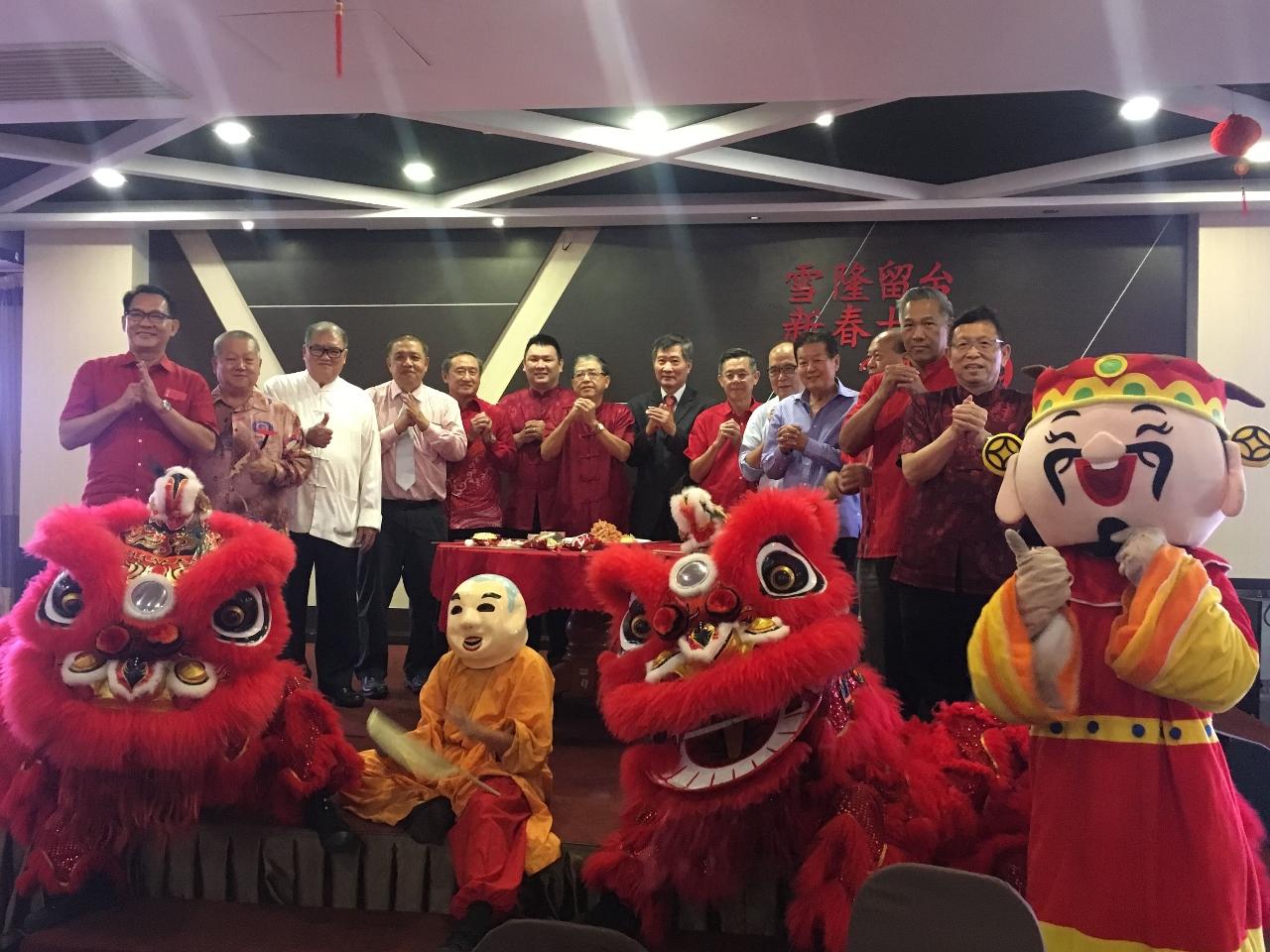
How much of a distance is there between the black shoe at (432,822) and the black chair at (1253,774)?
1.92 metres

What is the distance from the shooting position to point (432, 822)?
228 cm

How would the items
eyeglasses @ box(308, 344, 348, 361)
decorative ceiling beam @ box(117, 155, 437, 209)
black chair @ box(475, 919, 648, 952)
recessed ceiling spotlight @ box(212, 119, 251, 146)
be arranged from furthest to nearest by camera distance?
decorative ceiling beam @ box(117, 155, 437, 209), recessed ceiling spotlight @ box(212, 119, 251, 146), eyeglasses @ box(308, 344, 348, 361), black chair @ box(475, 919, 648, 952)

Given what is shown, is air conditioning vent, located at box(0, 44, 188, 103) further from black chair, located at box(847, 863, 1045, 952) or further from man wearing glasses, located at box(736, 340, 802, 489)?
black chair, located at box(847, 863, 1045, 952)

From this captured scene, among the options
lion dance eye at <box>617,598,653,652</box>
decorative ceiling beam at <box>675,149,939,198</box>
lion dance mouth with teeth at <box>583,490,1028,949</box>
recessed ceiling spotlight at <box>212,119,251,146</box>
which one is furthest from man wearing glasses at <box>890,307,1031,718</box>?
recessed ceiling spotlight at <box>212,119,251,146</box>

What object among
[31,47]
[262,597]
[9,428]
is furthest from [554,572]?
[9,428]

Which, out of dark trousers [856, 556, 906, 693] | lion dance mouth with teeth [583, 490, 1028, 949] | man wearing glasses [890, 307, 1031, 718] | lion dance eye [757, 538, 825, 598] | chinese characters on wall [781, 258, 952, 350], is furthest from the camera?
chinese characters on wall [781, 258, 952, 350]

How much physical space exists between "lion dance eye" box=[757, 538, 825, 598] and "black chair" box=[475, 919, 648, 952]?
922 mm

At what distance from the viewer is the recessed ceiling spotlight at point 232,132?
14.4 feet

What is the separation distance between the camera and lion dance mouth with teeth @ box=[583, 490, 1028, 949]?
1.84m

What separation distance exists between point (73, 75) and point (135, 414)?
1.33 meters

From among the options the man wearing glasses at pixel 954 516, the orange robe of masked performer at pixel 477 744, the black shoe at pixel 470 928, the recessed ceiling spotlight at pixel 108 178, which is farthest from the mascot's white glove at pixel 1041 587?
the recessed ceiling spotlight at pixel 108 178

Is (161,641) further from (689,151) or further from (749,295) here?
(749,295)

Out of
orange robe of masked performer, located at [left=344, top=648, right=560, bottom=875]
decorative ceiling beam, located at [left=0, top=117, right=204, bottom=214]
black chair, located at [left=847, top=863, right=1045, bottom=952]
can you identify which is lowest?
orange robe of masked performer, located at [left=344, top=648, right=560, bottom=875]

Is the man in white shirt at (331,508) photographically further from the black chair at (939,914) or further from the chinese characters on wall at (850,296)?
the chinese characters on wall at (850,296)
